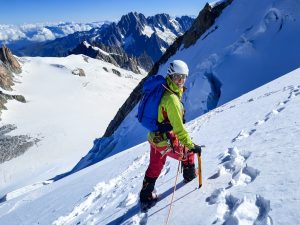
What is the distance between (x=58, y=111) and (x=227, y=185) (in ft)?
316

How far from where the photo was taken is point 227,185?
712 centimetres

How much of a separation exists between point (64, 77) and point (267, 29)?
118009mm

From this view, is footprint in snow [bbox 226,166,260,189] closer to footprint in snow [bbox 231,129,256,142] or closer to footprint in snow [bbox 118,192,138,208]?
footprint in snow [bbox 231,129,256,142]

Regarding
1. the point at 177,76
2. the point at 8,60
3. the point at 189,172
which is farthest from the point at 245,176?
the point at 8,60

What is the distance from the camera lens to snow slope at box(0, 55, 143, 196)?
63.4 metres

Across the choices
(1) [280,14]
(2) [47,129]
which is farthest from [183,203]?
(2) [47,129]

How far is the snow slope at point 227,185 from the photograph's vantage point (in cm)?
577

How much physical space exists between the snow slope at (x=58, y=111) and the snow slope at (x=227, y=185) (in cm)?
3813

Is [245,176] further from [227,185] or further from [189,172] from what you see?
[189,172]

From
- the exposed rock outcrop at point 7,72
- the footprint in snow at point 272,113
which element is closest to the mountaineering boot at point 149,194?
the footprint in snow at point 272,113

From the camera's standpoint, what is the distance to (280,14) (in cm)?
2697

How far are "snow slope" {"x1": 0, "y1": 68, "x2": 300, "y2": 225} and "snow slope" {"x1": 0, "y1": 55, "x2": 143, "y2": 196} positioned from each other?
38135 mm

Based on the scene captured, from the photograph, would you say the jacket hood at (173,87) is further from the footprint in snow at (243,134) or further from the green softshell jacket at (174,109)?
the footprint in snow at (243,134)

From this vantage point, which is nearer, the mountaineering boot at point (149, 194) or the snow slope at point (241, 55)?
the mountaineering boot at point (149, 194)
